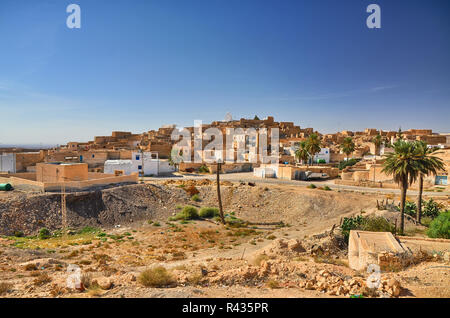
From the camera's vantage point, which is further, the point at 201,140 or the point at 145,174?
the point at 201,140

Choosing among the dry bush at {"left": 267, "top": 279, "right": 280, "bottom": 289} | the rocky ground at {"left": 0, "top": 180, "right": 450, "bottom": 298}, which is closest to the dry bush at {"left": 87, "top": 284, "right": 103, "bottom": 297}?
the rocky ground at {"left": 0, "top": 180, "right": 450, "bottom": 298}

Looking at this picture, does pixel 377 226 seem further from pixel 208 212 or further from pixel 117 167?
pixel 117 167

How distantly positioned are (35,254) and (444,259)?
17.7 metres

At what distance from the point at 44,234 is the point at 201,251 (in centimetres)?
1139

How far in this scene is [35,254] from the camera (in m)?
12.9

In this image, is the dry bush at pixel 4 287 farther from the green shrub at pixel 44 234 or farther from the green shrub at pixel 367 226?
the green shrub at pixel 367 226

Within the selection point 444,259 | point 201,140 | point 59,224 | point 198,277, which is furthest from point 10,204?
point 201,140

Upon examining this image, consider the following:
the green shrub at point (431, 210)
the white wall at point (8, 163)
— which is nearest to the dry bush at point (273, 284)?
the green shrub at point (431, 210)

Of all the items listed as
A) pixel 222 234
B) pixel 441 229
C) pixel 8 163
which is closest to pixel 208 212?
pixel 222 234

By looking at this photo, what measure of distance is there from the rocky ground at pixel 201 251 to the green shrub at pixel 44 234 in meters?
0.58

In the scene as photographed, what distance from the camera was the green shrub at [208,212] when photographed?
2459 cm

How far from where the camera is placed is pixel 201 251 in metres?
16.1
